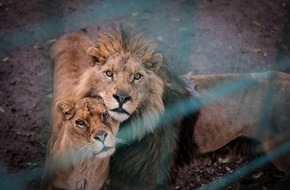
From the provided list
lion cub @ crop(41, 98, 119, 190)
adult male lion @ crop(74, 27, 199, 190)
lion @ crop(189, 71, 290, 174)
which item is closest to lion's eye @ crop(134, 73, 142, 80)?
adult male lion @ crop(74, 27, 199, 190)

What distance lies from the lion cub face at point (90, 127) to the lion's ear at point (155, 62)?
18.3 inches

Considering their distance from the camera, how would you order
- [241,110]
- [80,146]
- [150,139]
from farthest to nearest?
[241,110], [150,139], [80,146]

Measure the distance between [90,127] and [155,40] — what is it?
190cm

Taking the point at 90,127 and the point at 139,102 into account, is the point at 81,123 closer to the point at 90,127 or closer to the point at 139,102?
the point at 90,127

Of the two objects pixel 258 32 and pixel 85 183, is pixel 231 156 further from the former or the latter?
pixel 258 32

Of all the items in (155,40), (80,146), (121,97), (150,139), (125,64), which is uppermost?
(125,64)

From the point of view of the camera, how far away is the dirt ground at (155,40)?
4.03m

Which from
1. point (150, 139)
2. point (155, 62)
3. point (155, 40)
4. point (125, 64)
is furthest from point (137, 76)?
point (155, 40)

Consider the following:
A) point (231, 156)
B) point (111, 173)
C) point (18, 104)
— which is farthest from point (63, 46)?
point (231, 156)

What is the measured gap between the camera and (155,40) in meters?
4.36

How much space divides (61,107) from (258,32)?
344 centimetres

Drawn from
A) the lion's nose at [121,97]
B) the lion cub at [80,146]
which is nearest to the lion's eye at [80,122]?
the lion cub at [80,146]

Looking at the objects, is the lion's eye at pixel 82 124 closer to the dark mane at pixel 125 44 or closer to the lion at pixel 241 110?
the dark mane at pixel 125 44

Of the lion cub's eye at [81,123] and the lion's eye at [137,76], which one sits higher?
the lion's eye at [137,76]
